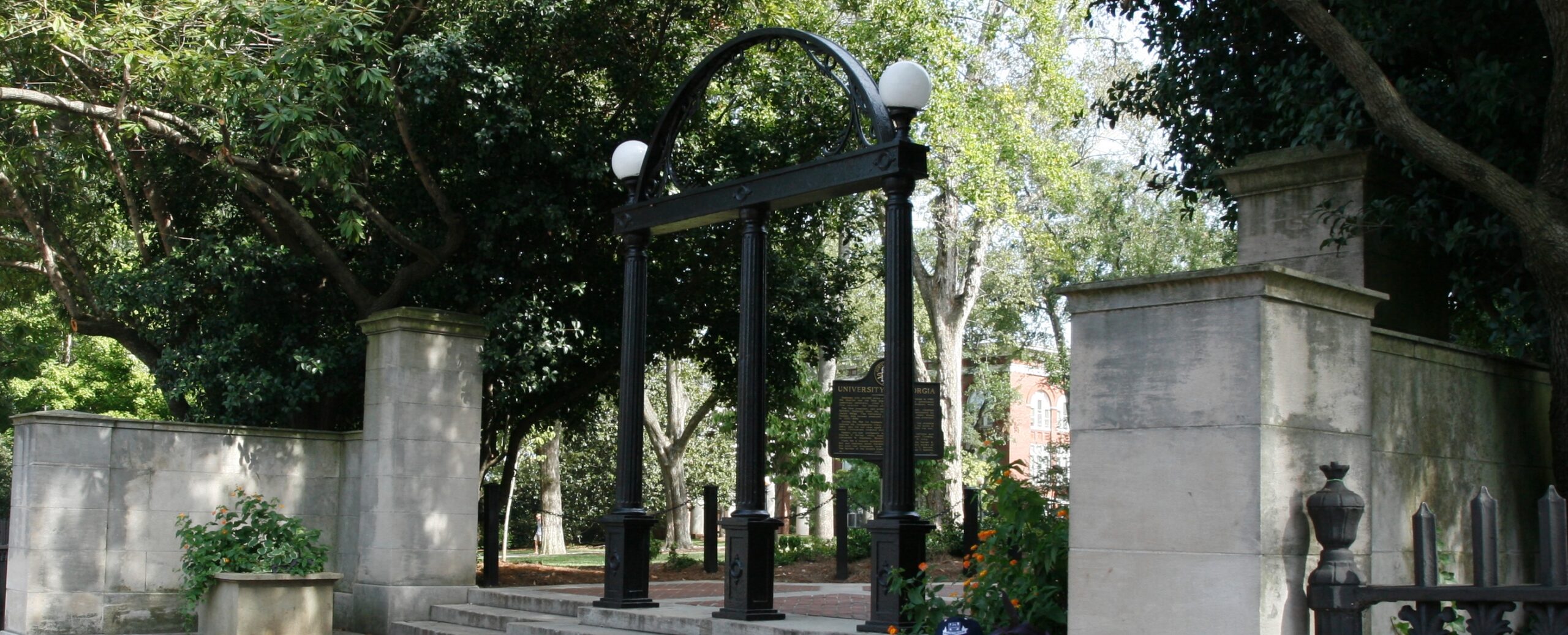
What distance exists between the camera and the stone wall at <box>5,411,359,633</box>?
1198cm

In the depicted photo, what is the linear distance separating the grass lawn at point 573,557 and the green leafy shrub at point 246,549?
7411 millimetres

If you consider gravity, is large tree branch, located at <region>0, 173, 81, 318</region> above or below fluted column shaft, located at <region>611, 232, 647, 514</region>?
above

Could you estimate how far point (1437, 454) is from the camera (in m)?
6.64

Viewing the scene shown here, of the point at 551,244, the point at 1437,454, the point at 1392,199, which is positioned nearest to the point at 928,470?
the point at 551,244

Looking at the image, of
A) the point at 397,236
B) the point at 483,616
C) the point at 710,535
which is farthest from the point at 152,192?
the point at 710,535

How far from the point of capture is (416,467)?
513 inches

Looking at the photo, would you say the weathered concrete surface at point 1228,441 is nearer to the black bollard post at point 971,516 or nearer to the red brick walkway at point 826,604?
the red brick walkway at point 826,604

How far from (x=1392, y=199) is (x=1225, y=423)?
3.65 metres

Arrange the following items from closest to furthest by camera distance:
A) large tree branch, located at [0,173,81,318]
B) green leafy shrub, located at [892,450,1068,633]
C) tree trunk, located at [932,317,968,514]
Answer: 1. green leafy shrub, located at [892,450,1068,633]
2. large tree branch, located at [0,173,81,318]
3. tree trunk, located at [932,317,968,514]

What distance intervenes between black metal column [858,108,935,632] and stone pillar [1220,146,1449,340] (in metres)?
2.19

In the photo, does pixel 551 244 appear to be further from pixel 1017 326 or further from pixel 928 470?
pixel 1017 326

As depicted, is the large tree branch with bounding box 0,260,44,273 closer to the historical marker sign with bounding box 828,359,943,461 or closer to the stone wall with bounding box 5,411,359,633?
the stone wall with bounding box 5,411,359,633

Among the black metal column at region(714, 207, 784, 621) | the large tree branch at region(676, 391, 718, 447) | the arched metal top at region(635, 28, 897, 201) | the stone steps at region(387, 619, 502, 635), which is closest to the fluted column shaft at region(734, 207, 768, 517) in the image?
the black metal column at region(714, 207, 784, 621)

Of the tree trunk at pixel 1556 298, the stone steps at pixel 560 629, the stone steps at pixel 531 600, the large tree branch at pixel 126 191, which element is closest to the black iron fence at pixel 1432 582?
the tree trunk at pixel 1556 298
